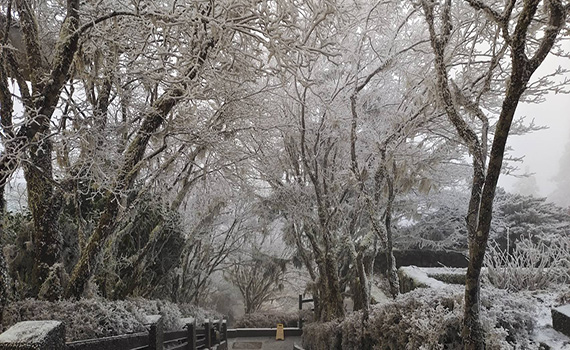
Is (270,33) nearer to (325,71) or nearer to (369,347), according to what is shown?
(369,347)

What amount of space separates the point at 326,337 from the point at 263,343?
21.2 ft

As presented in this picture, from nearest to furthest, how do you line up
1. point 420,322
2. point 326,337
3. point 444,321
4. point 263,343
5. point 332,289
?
point 444,321, point 420,322, point 326,337, point 332,289, point 263,343

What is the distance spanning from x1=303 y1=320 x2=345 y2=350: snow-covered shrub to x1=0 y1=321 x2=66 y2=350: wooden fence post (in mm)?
5993

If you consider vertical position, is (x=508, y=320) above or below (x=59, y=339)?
below

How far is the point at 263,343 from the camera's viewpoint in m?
13.8

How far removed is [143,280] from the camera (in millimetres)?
8891

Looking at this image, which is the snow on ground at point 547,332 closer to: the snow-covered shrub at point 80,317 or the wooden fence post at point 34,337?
the wooden fence post at point 34,337

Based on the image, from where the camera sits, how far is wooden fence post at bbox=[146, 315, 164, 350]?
3.84m

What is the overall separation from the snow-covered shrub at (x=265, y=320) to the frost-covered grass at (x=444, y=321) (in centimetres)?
1175

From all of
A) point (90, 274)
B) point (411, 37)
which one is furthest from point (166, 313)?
point (411, 37)

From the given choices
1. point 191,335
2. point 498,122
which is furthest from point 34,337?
point 191,335

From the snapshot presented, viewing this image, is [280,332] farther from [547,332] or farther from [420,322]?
[547,332]

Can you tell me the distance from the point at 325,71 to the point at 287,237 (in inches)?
231

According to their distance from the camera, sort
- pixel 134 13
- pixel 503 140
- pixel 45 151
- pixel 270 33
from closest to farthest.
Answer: pixel 503 140 → pixel 134 13 → pixel 270 33 → pixel 45 151
